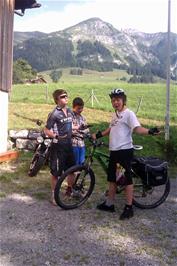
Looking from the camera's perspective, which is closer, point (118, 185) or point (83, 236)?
point (83, 236)

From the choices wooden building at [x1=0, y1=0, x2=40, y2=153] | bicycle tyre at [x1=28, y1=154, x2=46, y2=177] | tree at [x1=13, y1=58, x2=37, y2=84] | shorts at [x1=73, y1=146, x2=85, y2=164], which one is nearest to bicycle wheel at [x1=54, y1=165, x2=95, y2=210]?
shorts at [x1=73, y1=146, x2=85, y2=164]

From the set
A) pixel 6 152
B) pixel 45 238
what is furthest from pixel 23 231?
pixel 6 152

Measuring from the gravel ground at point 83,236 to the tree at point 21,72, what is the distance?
70.3m

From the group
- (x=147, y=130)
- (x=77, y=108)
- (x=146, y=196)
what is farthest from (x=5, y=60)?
(x=147, y=130)

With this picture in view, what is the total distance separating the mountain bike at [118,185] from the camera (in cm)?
583

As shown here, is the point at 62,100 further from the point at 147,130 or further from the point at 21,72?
the point at 21,72

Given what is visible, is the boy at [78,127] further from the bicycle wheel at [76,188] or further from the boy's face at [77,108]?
the bicycle wheel at [76,188]

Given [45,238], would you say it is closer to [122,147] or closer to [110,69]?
[122,147]

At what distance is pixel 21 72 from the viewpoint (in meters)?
80.2

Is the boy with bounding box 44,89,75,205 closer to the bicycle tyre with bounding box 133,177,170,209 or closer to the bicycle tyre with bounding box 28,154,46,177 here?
the bicycle tyre with bounding box 133,177,170,209

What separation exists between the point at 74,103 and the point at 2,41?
422 centimetres

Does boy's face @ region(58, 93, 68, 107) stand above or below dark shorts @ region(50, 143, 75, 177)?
above

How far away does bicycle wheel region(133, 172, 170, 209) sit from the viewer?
19.7 feet

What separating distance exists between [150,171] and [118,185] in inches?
20.0
